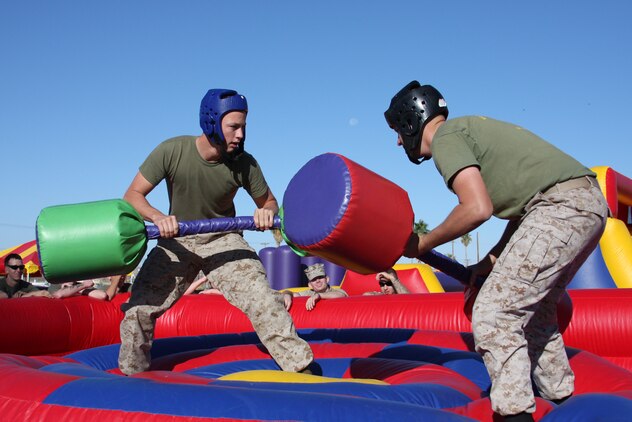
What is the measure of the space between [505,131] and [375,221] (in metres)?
0.57

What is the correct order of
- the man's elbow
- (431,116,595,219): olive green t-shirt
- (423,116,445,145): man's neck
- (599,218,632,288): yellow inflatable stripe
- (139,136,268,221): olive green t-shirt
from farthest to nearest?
(599,218,632,288): yellow inflatable stripe < (139,136,268,221): olive green t-shirt < (423,116,445,145): man's neck < (431,116,595,219): olive green t-shirt < the man's elbow

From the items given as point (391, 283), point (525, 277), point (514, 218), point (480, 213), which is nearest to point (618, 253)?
point (391, 283)

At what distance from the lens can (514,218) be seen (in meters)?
2.54

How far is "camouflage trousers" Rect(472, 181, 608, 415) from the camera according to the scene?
86.9 inches

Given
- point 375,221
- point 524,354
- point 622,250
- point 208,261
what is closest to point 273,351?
point 208,261

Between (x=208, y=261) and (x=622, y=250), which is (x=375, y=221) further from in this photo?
(x=622, y=250)

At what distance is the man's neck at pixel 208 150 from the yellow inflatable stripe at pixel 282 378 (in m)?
1.11

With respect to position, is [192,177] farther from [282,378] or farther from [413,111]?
[413,111]

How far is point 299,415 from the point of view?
6.82ft

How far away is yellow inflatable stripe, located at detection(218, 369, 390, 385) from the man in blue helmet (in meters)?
0.17

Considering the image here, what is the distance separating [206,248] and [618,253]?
3.94 meters

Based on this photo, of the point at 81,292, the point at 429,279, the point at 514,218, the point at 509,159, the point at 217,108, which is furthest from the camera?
the point at 429,279

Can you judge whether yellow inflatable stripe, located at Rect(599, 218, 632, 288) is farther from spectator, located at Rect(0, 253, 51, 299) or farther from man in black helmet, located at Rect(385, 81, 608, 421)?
spectator, located at Rect(0, 253, 51, 299)

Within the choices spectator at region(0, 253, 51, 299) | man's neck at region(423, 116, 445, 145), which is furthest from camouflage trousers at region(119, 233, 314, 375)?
spectator at region(0, 253, 51, 299)
